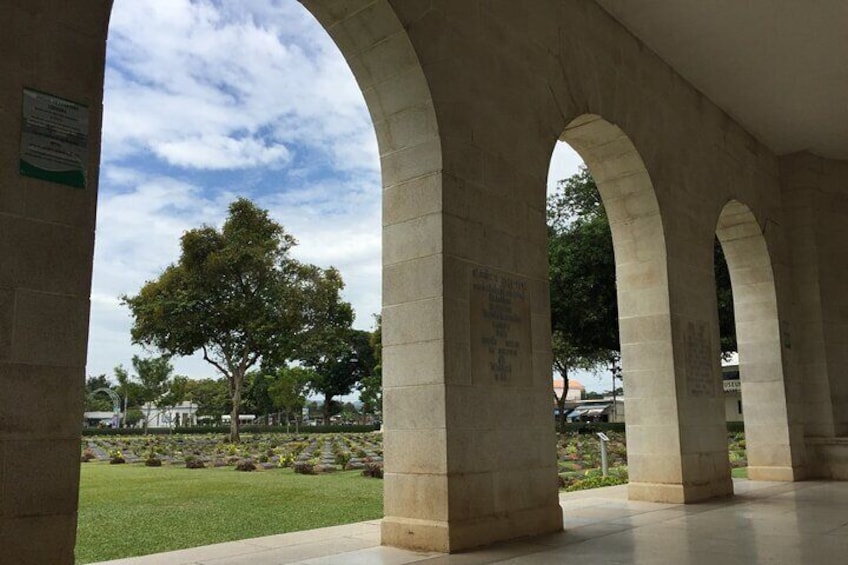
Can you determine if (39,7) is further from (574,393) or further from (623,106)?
(574,393)

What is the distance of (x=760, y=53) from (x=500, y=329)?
634cm

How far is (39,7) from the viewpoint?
3711mm

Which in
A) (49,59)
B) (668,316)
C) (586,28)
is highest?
(586,28)

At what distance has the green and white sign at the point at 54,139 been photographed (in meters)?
3.59

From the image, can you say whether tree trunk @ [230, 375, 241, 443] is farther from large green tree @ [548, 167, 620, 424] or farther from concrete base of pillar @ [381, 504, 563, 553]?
concrete base of pillar @ [381, 504, 563, 553]

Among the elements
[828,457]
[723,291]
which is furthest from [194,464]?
[723,291]

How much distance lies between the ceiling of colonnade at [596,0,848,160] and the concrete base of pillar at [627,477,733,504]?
19.0 feet

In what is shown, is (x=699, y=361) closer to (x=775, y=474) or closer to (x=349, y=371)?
(x=775, y=474)

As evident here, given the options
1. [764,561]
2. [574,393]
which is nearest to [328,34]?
[764,561]

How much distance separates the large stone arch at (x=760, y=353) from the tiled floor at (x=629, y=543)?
155 inches

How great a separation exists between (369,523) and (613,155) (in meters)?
5.47

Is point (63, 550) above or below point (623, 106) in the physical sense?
below

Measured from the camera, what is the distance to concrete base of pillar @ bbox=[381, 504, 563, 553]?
5508 mm

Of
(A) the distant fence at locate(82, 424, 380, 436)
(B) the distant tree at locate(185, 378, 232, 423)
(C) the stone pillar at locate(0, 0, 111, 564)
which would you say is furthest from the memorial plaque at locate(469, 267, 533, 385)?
(B) the distant tree at locate(185, 378, 232, 423)
